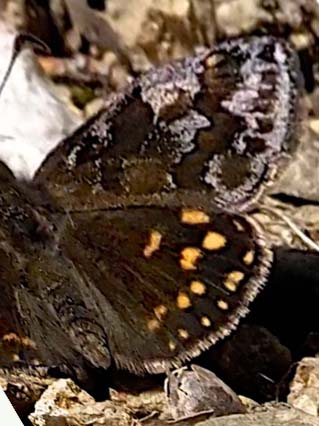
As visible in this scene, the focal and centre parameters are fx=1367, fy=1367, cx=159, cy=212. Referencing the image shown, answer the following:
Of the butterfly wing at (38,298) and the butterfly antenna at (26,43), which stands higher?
the butterfly antenna at (26,43)

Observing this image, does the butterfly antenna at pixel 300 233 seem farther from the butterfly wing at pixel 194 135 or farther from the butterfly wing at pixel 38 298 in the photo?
the butterfly wing at pixel 38 298

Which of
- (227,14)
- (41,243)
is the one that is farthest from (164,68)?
(41,243)

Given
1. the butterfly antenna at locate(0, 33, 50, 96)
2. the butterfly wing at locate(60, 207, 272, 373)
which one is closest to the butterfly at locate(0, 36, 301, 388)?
the butterfly wing at locate(60, 207, 272, 373)

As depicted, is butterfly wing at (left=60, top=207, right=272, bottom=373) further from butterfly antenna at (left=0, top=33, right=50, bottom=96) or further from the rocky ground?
butterfly antenna at (left=0, top=33, right=50, bottom=96)

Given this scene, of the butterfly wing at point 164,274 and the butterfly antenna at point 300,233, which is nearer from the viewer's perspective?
the butterfly wing at point 164,274

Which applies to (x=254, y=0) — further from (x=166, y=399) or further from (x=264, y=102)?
(x=166, y=399)

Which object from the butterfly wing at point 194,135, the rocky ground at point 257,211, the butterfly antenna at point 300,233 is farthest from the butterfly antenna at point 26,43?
the butterfly antenna at point 300,233
